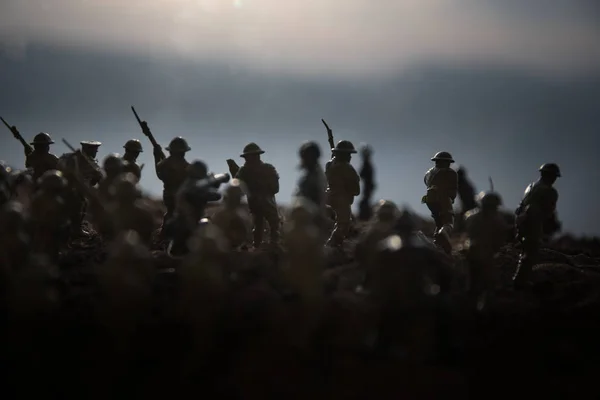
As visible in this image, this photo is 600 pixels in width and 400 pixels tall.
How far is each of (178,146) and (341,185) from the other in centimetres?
338

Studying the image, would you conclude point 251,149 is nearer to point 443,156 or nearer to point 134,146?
point 134,146

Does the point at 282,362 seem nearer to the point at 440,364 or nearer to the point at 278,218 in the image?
the point at 440,364

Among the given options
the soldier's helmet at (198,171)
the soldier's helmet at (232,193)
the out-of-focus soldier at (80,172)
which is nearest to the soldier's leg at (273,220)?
the soldier's helmet at (198,171)

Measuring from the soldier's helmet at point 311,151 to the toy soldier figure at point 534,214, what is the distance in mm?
3807

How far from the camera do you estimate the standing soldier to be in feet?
43.1

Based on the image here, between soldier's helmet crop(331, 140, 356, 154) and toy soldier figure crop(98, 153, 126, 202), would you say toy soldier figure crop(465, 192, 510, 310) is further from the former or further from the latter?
toy soldier figure crop(98, 153, 126, 202)

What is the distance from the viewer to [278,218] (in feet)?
43.7

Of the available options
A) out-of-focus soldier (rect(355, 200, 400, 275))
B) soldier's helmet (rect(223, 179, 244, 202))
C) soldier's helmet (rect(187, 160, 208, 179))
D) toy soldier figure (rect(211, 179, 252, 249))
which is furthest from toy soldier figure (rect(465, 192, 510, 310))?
soldier's helmet (rect(187, 160, 208, 179))

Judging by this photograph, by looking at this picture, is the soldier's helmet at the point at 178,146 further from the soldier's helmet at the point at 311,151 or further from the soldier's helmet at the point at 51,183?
the soldier's helmet at the point at 51,183

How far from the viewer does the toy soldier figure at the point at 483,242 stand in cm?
991

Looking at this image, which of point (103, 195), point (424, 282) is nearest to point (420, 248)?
point (424, 282)

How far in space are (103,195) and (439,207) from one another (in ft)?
23.6

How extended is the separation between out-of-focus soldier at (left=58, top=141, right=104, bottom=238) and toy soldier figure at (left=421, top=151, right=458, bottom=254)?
7146 mm

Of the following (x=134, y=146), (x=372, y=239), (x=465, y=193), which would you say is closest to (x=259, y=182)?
(x=134, y=146)
